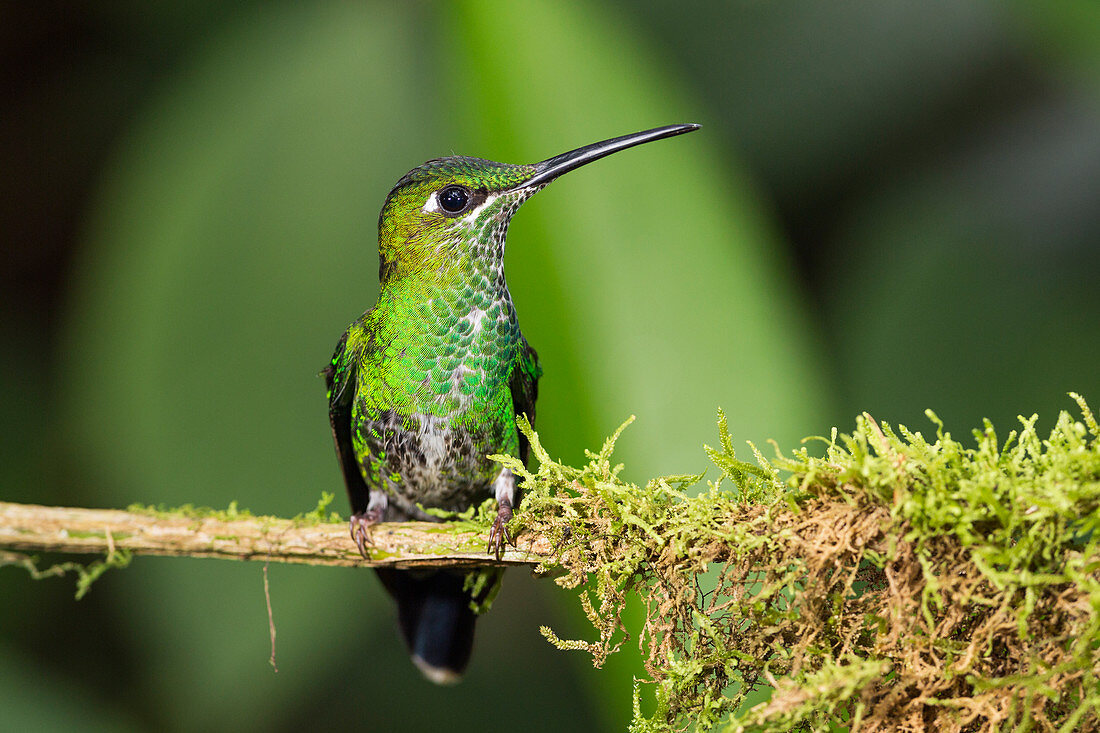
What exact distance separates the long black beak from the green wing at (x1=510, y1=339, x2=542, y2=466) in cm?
35

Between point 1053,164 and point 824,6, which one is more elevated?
point 824,6

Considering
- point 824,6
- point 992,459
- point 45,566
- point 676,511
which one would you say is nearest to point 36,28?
point 45,566

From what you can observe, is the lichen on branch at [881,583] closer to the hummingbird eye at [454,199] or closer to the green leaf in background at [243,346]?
the hummingbird eye at [454,199]

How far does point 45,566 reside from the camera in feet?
9.56

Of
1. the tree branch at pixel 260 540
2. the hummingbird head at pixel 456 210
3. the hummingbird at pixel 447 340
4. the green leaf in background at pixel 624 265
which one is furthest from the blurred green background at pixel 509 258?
the tree branch at pixel 260 540

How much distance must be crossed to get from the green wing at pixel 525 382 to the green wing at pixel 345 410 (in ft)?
1.13

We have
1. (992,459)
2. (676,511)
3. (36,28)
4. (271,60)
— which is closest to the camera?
(992,459)

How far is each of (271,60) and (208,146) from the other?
38 cm

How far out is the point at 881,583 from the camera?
1197mm

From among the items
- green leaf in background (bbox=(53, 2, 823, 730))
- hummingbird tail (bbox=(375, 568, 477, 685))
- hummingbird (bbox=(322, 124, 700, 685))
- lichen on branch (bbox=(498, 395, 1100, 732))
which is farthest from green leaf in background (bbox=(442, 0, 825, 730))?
lichen on branch (bbox=(498, 395, 1100, 732))

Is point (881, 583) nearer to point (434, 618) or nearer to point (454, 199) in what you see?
point (454, 199)

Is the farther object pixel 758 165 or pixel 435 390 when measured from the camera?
pixel 758 165

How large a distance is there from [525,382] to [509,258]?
43 centimetres

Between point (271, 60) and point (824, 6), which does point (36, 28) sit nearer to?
point (271, 60)
